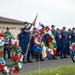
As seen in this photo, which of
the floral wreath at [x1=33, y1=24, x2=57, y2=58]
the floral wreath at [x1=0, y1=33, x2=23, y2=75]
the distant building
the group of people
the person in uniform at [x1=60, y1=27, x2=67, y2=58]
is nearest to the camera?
the floral wreath at [x1=0, y1=33, x2=23, y2=75]

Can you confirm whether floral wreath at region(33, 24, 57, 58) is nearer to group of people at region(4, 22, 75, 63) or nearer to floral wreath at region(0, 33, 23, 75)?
group of people at region(4, 22, 75, 63)

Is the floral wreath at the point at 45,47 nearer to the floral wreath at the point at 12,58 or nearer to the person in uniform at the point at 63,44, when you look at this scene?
the floral wreath at the point at 12,58

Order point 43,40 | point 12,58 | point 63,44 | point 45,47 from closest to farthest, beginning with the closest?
point 12,58 → point 45,47 → point 43,40 → point 63,44

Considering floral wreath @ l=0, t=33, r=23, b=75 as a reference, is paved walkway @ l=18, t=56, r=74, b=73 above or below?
below

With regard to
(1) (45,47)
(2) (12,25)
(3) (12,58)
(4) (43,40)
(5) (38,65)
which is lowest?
(5) (38,65)

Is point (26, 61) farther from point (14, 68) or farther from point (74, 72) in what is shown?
point (14, 68)

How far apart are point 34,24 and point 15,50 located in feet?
13.3

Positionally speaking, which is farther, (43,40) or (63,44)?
(63,44)

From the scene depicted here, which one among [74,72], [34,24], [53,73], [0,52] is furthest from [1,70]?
[34,24]

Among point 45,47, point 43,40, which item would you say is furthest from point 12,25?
point 45,47

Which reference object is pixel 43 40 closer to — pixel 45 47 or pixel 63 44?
pixel 45 47

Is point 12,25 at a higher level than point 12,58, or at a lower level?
higher

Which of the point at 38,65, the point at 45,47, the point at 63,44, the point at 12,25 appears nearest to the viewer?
the point at 45,47

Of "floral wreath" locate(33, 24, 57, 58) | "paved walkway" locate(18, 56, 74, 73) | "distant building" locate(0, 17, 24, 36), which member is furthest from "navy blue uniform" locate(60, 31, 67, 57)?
"distant building" locate(0, 17, 24, 36)
